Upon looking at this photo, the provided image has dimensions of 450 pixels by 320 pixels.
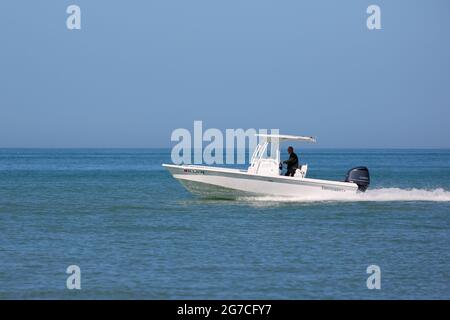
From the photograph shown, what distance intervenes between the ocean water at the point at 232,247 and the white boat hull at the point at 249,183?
48cm

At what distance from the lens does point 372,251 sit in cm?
2088

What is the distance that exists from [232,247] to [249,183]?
842 cm

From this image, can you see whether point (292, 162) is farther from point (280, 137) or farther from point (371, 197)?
point (371, 197)

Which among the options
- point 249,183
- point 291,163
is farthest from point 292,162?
point 249,183

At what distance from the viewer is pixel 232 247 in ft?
69.1

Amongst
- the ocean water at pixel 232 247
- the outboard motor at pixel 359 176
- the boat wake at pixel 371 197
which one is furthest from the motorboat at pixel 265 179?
the ocean water at pixel 232 247

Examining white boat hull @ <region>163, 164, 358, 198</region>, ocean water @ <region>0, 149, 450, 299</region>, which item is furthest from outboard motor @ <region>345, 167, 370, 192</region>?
ocean water @ <region>0, 149, 450, 299</region>

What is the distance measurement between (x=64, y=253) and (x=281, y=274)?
534 cm

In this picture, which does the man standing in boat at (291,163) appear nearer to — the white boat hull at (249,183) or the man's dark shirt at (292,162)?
the man's dark shirt at (292,162)

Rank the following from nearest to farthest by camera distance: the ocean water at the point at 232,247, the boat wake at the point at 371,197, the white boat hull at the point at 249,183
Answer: the ocean water at the point at 232,247, the white boat hull at the point at 249,183, the boat wake at the point at 371,197

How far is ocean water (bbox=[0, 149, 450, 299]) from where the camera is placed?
53.4ft

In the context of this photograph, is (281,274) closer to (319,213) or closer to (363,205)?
(319,213)

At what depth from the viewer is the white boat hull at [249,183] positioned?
29125 millimetres
